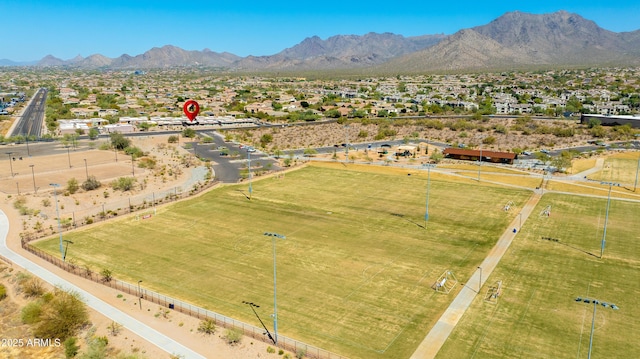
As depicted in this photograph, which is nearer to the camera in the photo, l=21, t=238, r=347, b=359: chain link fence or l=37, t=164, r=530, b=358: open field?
l=21, t=238, r=347, b=359: chain link fence

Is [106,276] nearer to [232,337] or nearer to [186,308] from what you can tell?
[186,308]

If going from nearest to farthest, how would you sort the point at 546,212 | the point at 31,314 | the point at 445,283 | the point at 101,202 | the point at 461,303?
1. the point at 31,314
2. the point at 461,303
3. the point at 445,283
4. the point at 546,212
5. the point at 101,202

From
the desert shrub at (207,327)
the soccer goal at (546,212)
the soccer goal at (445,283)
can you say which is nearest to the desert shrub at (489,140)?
the soccer goal at (546,212)

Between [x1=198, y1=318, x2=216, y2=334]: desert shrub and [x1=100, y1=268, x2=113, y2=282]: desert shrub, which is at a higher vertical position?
[x1=100, y1=268, x2=113, y2=282]: desert shrub

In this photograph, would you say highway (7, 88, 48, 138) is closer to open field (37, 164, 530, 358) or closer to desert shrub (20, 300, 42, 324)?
open field (37, 164, 530, 358)

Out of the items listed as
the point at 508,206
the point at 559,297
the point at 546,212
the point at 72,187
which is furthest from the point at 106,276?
the point at 546,212

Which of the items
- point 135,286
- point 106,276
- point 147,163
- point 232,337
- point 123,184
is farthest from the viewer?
point 147,163

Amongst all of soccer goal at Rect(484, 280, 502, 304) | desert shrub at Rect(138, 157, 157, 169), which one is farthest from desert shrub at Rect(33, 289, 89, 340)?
desert shrub at Rect(138, 157, 157, 169)
